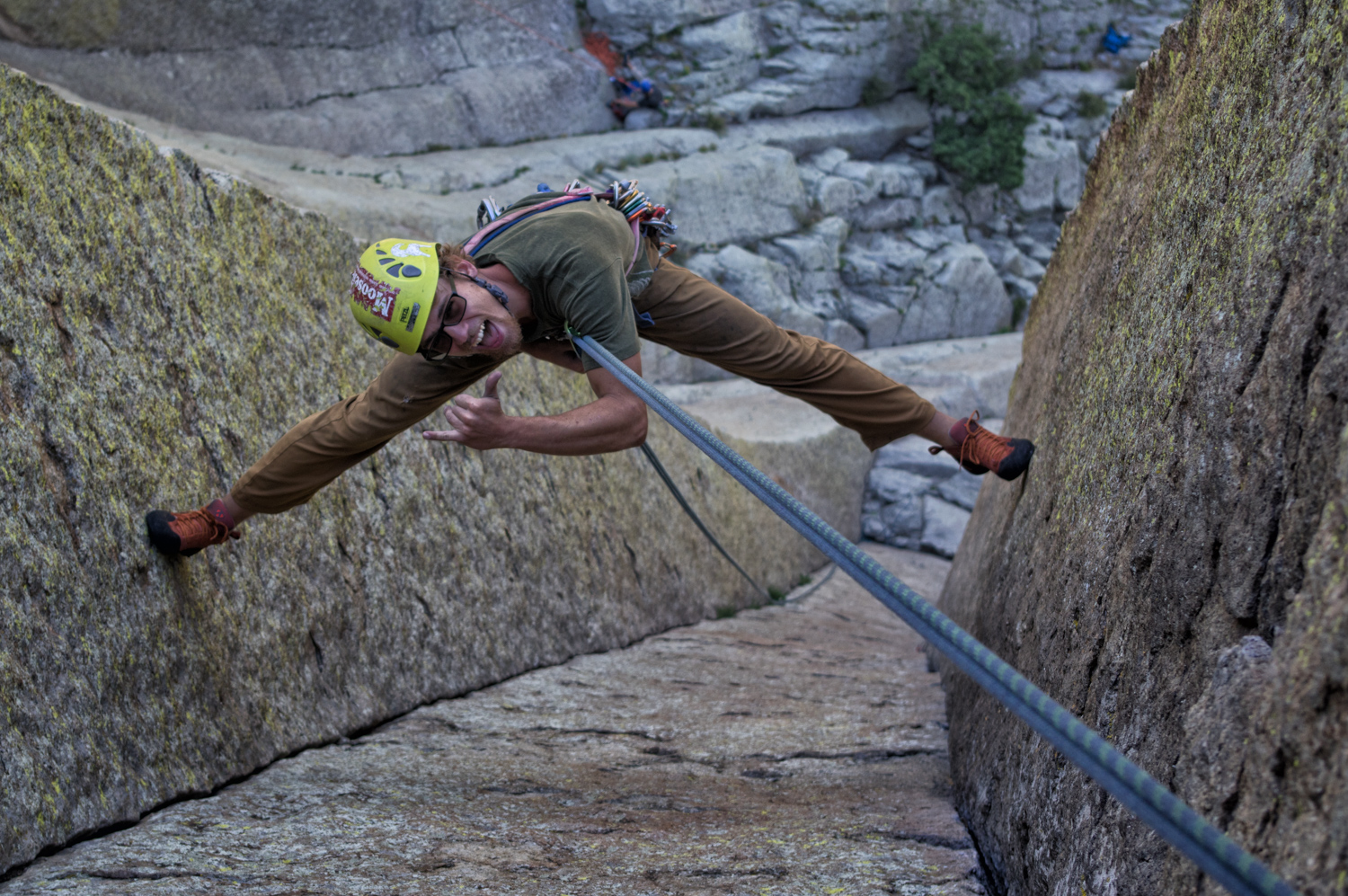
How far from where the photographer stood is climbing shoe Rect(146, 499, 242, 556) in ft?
9.12

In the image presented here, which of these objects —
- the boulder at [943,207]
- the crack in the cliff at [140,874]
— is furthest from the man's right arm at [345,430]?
the boulder at [943,207]

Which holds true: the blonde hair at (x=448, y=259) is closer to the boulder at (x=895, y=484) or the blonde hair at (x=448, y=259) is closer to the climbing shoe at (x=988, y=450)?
the climbing shoe at (x=988, y=450)

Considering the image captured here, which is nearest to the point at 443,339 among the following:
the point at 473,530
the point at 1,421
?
the point at 1,421

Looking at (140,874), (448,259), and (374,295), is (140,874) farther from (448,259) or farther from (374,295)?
(448,259)

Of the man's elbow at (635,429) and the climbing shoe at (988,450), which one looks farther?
the climbing shoe at (988,450)

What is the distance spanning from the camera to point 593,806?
8.79 ft

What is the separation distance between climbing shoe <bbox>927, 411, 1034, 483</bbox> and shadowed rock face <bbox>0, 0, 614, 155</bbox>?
582 inches

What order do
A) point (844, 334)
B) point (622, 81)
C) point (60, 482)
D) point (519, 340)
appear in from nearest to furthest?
1. point (60, 482)
2. point (519, 340)
3. point (844, 334)
4. point (622, 81)

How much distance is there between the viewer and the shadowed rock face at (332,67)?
14367 mm

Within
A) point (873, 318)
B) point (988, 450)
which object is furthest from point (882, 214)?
point (988, 450)

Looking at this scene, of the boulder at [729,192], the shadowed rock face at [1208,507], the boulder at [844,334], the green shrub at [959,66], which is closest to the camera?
the shadowed rock face at [1208,507]

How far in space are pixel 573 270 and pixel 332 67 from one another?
16306 mm

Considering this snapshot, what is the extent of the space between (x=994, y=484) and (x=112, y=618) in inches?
162

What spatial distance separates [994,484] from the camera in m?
5.23
